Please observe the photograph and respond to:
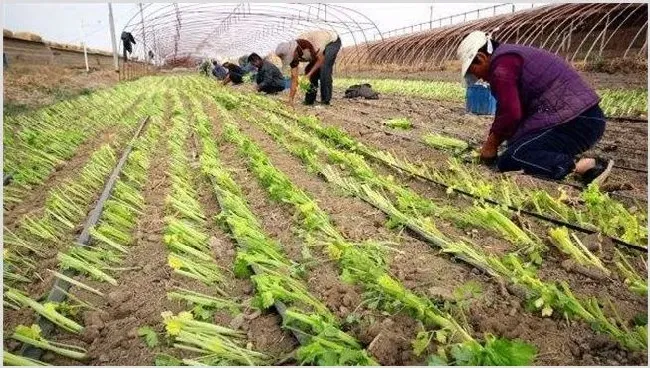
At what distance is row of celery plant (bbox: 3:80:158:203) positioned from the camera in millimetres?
4691

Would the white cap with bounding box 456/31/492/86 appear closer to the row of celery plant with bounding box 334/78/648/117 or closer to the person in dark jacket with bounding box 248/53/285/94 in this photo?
the row of celery plant with bounding box 334/78/648/117

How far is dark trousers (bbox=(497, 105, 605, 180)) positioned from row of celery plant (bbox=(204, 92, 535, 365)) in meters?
2.01

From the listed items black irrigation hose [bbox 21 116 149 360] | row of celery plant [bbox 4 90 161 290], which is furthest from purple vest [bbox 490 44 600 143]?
row of celery plant [bbox 4 90 161 290]

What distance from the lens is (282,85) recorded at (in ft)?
46.0

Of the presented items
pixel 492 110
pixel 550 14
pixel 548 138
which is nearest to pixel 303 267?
pixel 548 138

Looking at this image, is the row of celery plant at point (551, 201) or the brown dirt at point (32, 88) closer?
the row of celery plant at point (551, 201)

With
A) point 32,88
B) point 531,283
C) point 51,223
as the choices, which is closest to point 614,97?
point 531,283

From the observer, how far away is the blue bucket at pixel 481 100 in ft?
27.3

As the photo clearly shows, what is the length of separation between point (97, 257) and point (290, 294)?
57.2 inches

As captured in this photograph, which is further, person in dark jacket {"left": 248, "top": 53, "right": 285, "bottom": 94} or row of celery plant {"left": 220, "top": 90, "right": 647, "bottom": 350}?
person in dark jacket {"left": 248, "top": 53, "right": 285, "bottom": 94}

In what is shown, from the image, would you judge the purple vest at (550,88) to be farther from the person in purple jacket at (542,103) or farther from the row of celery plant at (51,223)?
the row of celery plant at (51,223)

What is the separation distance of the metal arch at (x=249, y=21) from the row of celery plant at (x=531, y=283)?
13103 mm

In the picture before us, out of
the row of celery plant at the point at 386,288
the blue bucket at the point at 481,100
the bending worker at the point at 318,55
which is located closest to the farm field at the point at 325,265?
the row of celery plant at the point at 386,288

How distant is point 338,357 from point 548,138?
309 centimetres
